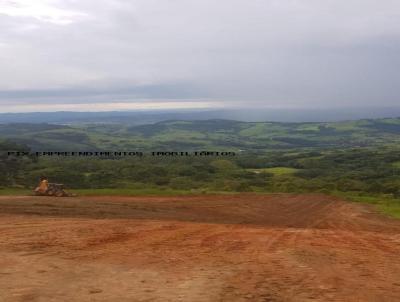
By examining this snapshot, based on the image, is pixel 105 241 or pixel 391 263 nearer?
pixel 391 263

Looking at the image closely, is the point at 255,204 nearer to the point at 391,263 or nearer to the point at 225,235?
the point at 225,235

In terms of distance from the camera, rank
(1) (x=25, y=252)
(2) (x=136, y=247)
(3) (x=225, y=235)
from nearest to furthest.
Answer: (1) (x=25, y=252) < (2) (x=136, y=247) < (3) (x=225, y=235)

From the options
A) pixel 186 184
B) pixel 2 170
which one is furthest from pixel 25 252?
pixel 2 170

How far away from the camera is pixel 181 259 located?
44.4 ft

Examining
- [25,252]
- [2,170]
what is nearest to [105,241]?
[25,252]

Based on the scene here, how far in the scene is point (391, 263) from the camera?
13.8 metres

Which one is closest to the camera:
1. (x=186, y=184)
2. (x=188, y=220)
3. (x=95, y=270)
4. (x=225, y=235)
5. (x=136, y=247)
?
(x=95, y=270)

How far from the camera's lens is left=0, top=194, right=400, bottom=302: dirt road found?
34.8 ft

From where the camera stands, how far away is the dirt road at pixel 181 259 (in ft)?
34.8

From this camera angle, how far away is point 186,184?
49875mm

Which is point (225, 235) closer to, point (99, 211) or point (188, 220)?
point (188, 220)

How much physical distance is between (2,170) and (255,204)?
32.6 meters

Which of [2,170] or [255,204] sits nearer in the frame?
[255,204]

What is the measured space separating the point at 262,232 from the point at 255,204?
40.9 ft
